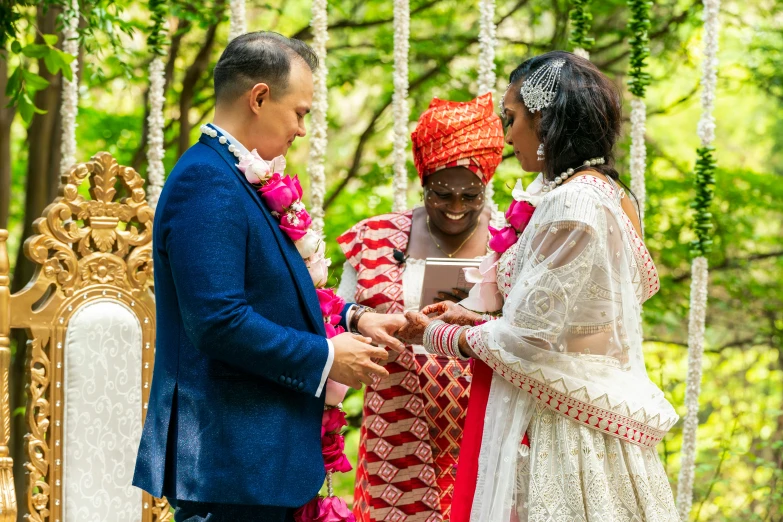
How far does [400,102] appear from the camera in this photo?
447 centimetres

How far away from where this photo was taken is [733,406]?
7.50 meters

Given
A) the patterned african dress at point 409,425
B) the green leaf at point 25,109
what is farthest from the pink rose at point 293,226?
the green leaf at point 25,109

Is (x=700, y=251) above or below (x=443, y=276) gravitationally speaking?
above

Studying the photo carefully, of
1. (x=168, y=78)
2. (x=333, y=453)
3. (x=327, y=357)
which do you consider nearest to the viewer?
(x=327, y=357)

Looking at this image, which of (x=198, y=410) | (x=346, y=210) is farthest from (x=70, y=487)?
(x=346, y=210)

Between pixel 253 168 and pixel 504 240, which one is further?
pixel 504 240

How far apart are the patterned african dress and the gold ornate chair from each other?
2.95 feet

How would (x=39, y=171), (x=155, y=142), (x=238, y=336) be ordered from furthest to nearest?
(x=39, y=171) < (x=155, y=142) < (x=238, y=336)

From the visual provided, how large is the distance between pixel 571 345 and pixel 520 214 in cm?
52

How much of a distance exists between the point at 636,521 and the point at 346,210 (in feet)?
15.8

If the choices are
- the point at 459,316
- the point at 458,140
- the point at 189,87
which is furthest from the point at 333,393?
the point at 189,87

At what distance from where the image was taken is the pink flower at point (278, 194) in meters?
2.26

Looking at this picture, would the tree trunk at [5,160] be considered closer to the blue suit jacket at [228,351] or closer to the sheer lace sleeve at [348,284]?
the sheer lace sleeve at [348,284]

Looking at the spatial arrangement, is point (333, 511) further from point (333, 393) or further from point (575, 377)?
point (575, 377)
